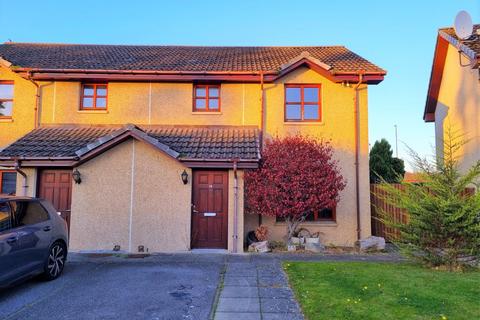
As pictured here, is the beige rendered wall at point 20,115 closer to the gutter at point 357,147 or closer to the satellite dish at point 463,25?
the gutter at point 357,147

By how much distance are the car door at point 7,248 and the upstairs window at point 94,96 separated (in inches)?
291

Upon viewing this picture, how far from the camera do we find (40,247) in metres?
6.76

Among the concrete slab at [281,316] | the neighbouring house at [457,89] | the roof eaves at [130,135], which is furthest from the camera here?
the neighbouring house at [457,89]

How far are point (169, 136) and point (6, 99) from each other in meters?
6.44

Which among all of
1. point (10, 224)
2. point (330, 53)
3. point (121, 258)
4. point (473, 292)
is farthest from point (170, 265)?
point (330, 53)

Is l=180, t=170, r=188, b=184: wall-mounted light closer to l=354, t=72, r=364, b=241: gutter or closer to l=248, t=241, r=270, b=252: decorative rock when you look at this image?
l=248, t=241, r=270, b=252: decorative rock

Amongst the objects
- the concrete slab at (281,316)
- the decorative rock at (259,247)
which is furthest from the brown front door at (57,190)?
the concrete slab at (281,316)

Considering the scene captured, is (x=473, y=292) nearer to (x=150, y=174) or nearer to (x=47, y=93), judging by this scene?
(x=150, y=174)

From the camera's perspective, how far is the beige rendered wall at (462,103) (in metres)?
12.5

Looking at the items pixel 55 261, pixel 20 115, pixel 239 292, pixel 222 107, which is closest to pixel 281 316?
pixel 239 292

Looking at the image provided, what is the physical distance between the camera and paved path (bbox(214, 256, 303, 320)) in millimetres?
5316

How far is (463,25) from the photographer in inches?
495

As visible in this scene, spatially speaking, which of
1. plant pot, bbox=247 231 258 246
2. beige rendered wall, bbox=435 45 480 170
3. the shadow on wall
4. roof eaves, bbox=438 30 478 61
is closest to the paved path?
plant pot, bbox=247 231 258 246

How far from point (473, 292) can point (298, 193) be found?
16.1ft
